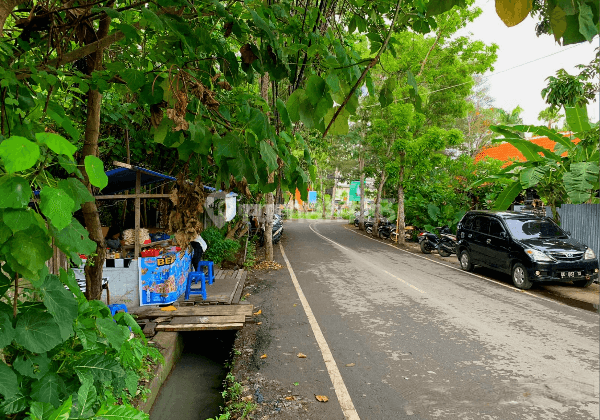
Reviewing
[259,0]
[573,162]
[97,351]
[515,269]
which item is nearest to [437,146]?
[515,269]

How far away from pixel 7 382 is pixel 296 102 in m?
1.87

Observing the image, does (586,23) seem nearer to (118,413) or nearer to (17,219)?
(17,219)

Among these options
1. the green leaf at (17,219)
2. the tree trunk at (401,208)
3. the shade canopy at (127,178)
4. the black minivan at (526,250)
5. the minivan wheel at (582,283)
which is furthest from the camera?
the tree trunk at (401,208)

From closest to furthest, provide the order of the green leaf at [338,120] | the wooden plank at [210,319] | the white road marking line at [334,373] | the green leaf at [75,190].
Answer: the green leaf at [75,190] < the green leaf at [338,120] < the white road marking line at [334,373] < the wooden plank at [210,319]

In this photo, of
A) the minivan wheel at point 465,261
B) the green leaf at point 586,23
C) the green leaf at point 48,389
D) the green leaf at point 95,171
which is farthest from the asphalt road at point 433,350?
the green leaf at point 586,23

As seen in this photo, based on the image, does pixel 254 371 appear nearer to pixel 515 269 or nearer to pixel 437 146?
pixel 515 269

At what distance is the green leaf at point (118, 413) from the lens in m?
1.89

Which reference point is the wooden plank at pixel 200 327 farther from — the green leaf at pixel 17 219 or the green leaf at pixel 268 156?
the green leaf at pixel 17 219

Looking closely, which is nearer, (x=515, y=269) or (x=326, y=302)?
(x=326, y=302)

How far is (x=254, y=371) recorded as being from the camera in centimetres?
474

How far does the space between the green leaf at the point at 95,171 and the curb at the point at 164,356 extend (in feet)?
10.3

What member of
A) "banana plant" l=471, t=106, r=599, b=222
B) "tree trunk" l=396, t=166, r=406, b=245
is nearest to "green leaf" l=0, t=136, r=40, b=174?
"banana plant" l=471, t=106, r=599, b=222

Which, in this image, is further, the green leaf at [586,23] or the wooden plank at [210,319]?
the wooden plank at [210,319]

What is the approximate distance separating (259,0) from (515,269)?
9247 mm
